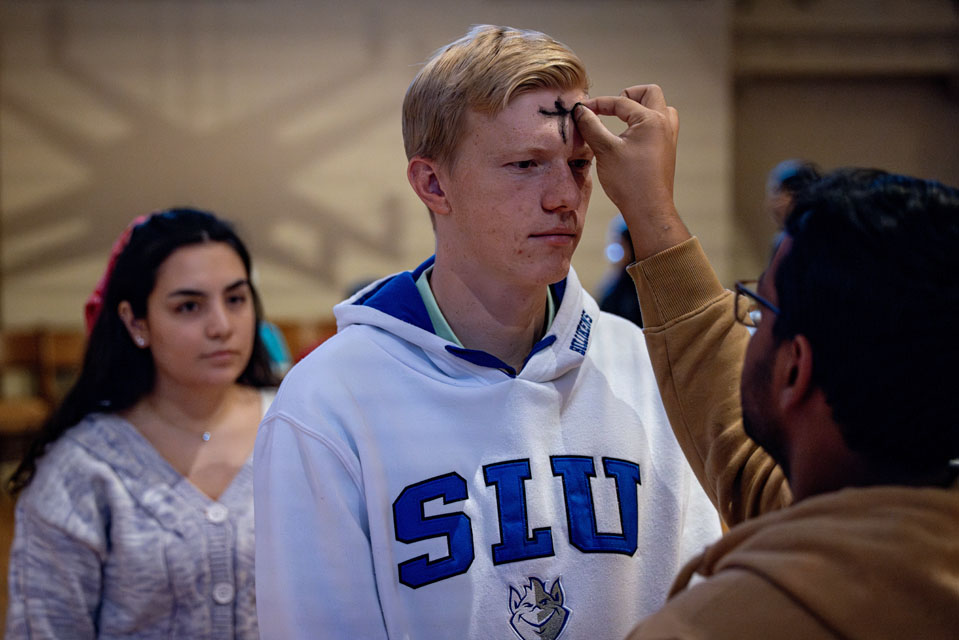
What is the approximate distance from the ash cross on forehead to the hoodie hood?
32cm

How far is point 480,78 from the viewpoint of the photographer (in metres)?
1.48

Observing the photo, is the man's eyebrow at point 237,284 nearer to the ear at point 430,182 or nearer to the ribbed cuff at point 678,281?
the ear at point 430,182

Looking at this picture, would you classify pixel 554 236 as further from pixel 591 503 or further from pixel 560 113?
Answer: pixel 591 503

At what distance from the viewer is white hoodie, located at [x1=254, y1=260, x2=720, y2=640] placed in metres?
1.35

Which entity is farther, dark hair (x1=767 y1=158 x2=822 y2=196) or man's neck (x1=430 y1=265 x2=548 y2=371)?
man's neck (x1=430 y1=265 x2=548 y2=371)

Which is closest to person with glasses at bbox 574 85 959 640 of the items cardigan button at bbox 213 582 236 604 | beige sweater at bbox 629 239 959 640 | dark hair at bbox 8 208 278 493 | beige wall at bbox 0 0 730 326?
beige sweater at bbox 629 239 959 640

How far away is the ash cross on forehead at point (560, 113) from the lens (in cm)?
149

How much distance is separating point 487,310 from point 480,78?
42 cm

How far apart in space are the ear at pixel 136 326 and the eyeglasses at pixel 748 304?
1.60 m

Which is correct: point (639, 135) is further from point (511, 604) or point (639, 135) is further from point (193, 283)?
point (193, 283)

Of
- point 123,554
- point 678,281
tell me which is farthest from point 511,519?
point 123,554

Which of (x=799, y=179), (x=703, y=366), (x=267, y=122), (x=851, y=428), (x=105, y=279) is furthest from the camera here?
(x=267, y=122)

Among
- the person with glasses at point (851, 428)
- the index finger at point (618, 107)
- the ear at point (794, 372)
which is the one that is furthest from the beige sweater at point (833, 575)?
the index finger at point (618, 107)

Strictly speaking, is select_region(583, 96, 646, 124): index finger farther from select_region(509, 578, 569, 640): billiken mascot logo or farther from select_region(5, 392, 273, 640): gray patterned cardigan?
select_region(5, 392, 273, 640): gray patterned cardigan
